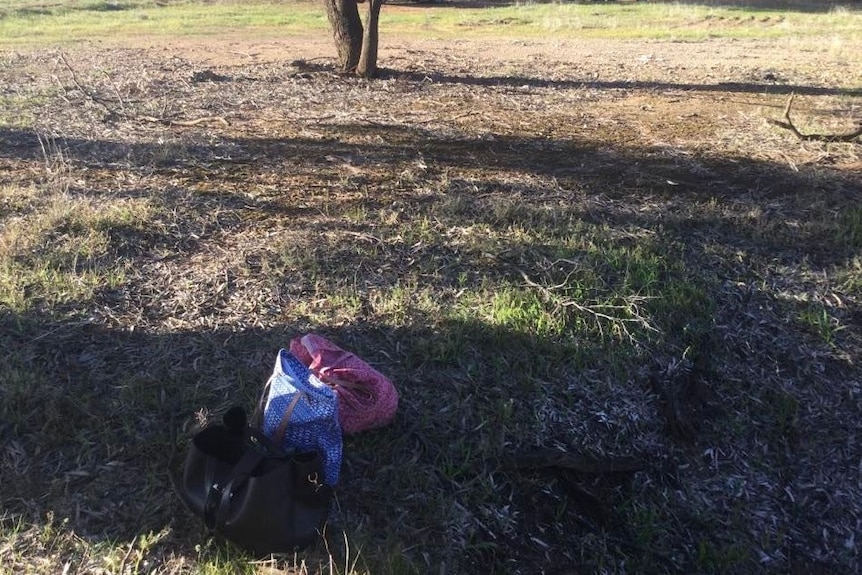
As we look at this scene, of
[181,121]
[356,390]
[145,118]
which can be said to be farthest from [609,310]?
[145,118]

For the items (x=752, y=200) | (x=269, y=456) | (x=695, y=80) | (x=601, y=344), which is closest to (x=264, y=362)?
(x=269, y=456)

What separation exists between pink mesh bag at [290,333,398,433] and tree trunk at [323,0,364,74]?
6.63 m

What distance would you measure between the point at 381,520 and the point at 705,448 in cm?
157

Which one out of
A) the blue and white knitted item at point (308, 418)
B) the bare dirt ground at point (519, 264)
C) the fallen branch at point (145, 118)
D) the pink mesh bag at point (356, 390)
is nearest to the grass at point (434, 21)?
the fallen branch at point (145, 118)

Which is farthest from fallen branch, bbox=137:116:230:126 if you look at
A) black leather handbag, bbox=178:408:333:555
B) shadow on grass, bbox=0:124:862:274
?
black leather handbag, bbox=178:408:333:555

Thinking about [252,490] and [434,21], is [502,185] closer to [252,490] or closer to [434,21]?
[252,490]

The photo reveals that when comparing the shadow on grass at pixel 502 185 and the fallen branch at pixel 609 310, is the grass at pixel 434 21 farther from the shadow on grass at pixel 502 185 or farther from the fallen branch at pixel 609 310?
the fallen branch at pixel 609 310

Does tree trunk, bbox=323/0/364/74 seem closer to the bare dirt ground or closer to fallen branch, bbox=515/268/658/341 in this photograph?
the bare dirt ground

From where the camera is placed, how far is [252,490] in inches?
89.4

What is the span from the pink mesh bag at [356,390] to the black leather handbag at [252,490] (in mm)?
385

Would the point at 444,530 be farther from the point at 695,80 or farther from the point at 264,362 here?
the point at 695,80

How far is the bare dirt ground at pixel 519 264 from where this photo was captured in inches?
111

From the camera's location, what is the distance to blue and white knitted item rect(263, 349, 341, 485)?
8.54 ft

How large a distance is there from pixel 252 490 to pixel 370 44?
7241 mm
